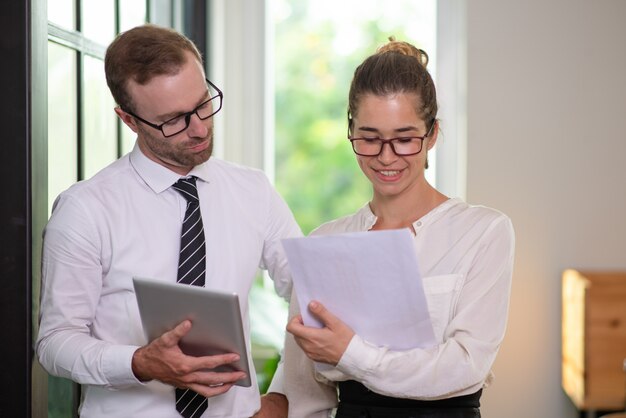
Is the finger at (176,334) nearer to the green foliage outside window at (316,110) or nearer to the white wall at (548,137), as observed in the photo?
the white wall at (548,137)

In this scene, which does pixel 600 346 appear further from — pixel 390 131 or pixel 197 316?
pixel 197 316

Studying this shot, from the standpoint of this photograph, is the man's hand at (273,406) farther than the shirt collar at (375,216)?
Yes

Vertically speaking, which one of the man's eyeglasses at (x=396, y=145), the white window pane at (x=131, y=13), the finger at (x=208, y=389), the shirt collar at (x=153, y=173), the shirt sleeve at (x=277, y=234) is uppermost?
the white window pane at (x=131, y=13)

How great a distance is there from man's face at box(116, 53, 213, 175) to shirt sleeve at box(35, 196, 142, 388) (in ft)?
0.63

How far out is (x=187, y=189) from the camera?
1.64 metres

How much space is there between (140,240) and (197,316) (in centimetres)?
30

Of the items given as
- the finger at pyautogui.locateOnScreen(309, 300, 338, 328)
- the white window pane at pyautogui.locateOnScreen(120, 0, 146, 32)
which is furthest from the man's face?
the white window pane at pyautogui.locateOnScreen(120, 0, 146, 32)

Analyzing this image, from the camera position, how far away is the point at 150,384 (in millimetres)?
1585

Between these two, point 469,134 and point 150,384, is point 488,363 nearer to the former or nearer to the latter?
point 150,384

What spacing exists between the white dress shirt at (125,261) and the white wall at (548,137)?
1.68m

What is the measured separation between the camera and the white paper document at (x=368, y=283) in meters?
1.27

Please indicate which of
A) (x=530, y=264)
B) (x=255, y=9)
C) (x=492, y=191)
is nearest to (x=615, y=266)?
(x=530, y=264)

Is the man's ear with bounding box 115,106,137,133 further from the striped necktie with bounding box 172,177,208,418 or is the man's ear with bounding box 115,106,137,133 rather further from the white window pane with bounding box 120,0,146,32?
the white window pane with bounding box 120,0,146,32

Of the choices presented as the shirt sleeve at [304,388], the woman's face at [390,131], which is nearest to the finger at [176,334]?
the shirt sleeve at [304,388]
